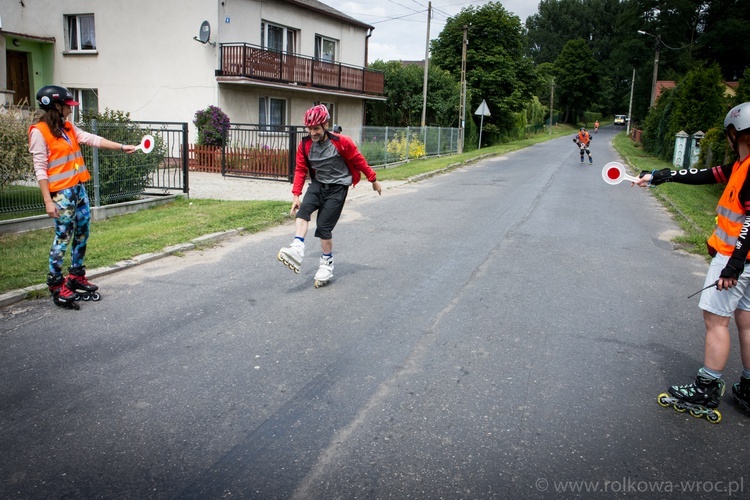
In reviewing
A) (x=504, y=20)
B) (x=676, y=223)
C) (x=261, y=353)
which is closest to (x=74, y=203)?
(x=261, y=353)

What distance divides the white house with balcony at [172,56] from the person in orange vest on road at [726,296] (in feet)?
57.2

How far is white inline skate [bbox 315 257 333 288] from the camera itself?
6.38 meters

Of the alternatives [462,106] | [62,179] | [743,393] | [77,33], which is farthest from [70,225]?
[462,106]

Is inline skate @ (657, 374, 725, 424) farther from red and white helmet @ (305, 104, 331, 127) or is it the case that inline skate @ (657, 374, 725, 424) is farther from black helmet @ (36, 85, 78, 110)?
black helmet @ (36, 85, 78, 110)

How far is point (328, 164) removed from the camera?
6391 mm

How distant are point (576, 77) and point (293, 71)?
76449 mm

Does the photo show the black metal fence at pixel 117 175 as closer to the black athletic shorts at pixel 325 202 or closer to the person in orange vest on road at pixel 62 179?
the person in orange vest on road at pixel 62 179

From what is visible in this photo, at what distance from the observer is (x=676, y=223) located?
11.4m

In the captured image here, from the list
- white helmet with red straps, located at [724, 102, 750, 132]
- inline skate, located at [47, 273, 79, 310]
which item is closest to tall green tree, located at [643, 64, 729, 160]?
white helmet with red straps, located at [724, 102, 750, 132]

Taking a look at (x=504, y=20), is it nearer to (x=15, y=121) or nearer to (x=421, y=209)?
(x=421, y=209)

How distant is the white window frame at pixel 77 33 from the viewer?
2298cm

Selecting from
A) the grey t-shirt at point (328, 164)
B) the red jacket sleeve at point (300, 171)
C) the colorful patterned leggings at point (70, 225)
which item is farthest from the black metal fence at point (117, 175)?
the grey t-shirt at point (328, 164)

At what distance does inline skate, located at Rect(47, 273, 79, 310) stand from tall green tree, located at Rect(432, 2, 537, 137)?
122 ft

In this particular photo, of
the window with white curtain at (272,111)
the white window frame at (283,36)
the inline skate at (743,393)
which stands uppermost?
the white window frame at (283,36)
